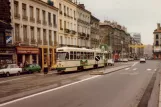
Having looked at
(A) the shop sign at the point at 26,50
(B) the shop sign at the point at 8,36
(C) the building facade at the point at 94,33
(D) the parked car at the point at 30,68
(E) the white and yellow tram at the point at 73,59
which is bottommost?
(D) the parked car at the point at 30,68

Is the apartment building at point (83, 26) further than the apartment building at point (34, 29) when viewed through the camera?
Yes

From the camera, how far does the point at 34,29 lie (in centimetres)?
4631

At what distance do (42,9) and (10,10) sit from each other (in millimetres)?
10721

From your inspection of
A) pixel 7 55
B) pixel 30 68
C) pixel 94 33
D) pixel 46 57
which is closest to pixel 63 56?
pixel 30 68

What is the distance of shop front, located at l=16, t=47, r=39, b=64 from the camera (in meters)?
41.6

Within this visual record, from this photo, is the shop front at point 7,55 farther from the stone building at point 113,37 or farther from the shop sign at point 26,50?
the stone building at point 113,37

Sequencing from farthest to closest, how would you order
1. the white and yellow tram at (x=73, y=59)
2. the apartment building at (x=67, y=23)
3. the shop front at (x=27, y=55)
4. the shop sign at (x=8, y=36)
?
the apartment building at (x=67, y=23) → the shop front at (x=27, y=55) → the shop sign at (x=8, y=36) → the white and yellow tram at (x=73, y=59)

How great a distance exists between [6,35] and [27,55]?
687cm

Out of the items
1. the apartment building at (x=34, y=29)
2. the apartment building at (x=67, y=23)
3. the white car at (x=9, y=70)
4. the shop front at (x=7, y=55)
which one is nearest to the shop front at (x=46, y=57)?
the apartment building at (x=34, y=29)

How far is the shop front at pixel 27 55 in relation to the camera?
1639 inches

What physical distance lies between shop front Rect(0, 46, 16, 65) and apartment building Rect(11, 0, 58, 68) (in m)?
1.09

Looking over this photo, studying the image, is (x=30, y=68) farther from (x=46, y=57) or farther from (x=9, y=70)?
(x=46, y=57)

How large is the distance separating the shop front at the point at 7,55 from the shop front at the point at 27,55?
1060 millimetres

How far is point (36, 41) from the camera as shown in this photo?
4694 cm
